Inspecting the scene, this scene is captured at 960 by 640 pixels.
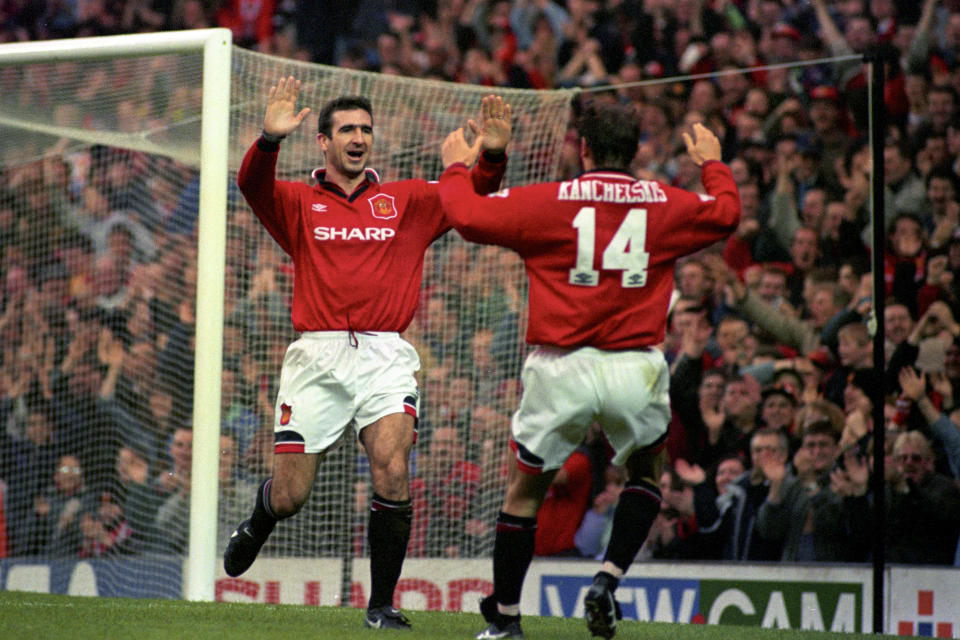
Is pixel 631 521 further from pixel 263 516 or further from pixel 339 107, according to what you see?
pixel 339 107

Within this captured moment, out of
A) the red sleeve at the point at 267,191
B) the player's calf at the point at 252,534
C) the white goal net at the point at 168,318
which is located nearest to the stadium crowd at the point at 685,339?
the white goal net at the point at 168,318

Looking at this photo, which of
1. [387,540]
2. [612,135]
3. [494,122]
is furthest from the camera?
[387,540]

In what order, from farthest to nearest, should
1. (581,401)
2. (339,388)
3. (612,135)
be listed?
(339,388)
(612,135)
(581,401)

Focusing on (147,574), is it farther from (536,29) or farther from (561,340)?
(536,29)

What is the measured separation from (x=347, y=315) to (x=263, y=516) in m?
0.91

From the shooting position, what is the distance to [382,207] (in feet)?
17.6

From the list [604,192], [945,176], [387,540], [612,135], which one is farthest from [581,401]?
[945,176]

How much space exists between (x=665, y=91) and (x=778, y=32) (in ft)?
3.31

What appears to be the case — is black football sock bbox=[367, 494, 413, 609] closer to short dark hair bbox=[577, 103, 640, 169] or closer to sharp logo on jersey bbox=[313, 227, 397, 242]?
sharp logo on jersey bbox=[313, 227, 397, 242]

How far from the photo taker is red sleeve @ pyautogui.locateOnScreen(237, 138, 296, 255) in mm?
5191

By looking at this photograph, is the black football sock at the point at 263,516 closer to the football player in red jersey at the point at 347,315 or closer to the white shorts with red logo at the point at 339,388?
the football player in red jersey at the point at 347,315

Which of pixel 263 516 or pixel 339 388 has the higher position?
pixel 339 388

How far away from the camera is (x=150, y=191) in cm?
933

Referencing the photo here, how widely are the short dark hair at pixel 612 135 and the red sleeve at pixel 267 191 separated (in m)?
1.42
